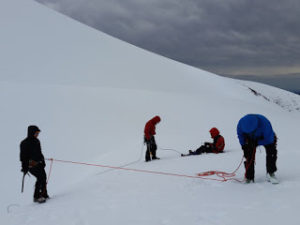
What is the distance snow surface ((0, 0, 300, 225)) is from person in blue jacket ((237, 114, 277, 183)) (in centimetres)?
38

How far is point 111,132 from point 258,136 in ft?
28.8

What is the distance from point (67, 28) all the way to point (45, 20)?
7.26ft

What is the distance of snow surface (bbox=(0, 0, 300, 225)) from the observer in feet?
15.2

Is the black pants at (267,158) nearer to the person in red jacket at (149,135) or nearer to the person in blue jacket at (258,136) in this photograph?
the person in blue jacket at (258,136)

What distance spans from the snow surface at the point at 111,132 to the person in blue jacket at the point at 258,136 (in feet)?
1.25

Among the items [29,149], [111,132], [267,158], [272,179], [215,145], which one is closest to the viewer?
[272,179]

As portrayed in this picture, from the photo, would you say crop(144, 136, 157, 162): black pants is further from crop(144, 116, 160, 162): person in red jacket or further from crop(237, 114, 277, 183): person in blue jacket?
crop(237, 114, 277, 183): person in blue jacket

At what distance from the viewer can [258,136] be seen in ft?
17.3

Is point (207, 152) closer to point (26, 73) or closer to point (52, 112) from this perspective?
point (52, 112)

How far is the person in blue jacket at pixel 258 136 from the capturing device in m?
5.20

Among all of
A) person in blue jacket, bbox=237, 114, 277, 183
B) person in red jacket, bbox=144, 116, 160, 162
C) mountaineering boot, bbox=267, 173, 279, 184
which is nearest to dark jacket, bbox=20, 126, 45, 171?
person in red jacket, bbox=144, 116, 160, 162

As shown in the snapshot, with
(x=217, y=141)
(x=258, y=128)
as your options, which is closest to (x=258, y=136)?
(x=258, y=128)

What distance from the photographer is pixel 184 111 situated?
17281 millimetres

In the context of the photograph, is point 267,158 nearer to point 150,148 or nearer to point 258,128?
point 258,128
